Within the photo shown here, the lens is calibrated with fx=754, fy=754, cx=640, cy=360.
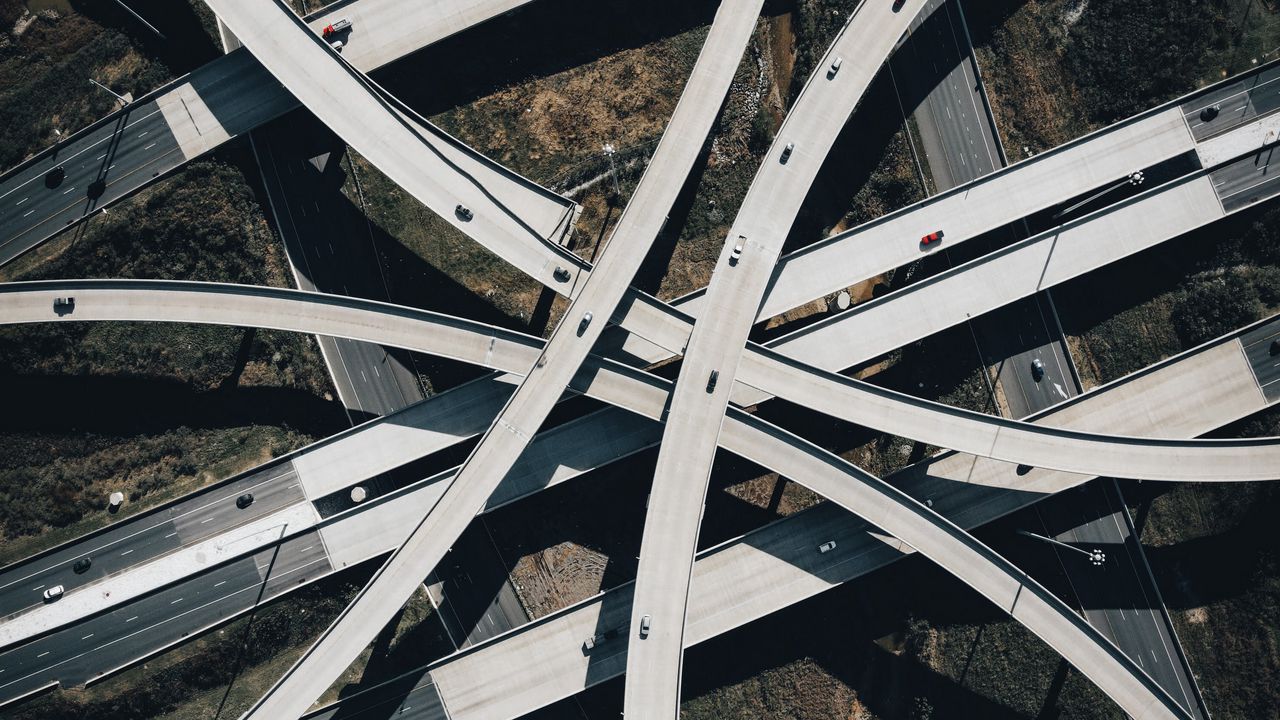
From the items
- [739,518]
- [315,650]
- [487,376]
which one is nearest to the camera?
Result: [315,650]

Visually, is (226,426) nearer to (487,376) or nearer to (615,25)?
(487,376)

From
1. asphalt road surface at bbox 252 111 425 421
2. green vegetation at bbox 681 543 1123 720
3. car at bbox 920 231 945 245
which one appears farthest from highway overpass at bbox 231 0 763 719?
green vegetation at bbox 681 543 1123 720

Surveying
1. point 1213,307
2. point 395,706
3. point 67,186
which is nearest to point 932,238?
point 1213,307

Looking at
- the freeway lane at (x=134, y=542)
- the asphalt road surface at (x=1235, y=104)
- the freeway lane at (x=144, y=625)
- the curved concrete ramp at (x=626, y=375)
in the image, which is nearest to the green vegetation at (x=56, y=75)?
the curved concrete ramp at (x=626, y=375)

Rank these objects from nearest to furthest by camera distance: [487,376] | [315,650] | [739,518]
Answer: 1. [315,650]
2. [487,376]
3. [739,518]

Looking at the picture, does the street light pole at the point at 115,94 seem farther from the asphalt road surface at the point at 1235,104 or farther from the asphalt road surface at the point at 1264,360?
the asphalt road surface at the point at 1264,360

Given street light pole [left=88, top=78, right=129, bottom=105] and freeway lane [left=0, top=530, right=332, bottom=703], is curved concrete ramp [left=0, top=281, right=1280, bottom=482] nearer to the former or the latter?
street light pole [left=88, top=78, right=129, bottom=105]

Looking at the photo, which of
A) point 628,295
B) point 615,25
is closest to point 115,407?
point 628,295
